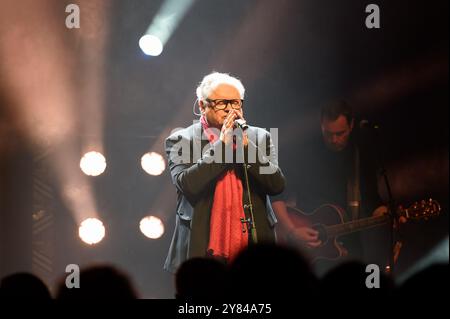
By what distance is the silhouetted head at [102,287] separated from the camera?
264cm

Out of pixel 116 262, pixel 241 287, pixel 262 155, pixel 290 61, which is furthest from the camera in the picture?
pixel 290 61

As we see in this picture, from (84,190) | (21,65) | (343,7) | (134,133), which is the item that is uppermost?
(343,7)

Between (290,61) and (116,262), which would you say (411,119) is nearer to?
(290,61)

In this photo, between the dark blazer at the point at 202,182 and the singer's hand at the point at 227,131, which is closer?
the singer's hand at the point at 227,131

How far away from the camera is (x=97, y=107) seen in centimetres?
539

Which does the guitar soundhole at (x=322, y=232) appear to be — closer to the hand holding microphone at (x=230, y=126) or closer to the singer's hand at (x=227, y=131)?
the hand holding microphone at (x=230, y=126)

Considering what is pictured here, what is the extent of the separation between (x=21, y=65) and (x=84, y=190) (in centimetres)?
112

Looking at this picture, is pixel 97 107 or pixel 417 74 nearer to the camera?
pixel 97 107

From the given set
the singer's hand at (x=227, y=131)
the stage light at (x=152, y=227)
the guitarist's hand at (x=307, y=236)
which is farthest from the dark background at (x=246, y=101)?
the singer's hand at (x=227, y=131)

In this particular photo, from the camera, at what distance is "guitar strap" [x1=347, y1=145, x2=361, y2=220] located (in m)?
5.46

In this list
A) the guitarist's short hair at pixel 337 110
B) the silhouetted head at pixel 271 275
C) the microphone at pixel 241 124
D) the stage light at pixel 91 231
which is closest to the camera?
the silhouetted head at pixel 271 275

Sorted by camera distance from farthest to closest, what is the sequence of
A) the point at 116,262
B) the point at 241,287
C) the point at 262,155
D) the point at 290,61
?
the point at 290,61 < the point at 116,262 < the point at 262,155 < the point at 241,287

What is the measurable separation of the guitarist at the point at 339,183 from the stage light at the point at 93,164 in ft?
4.42

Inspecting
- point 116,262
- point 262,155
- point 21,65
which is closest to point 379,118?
point 262,155
